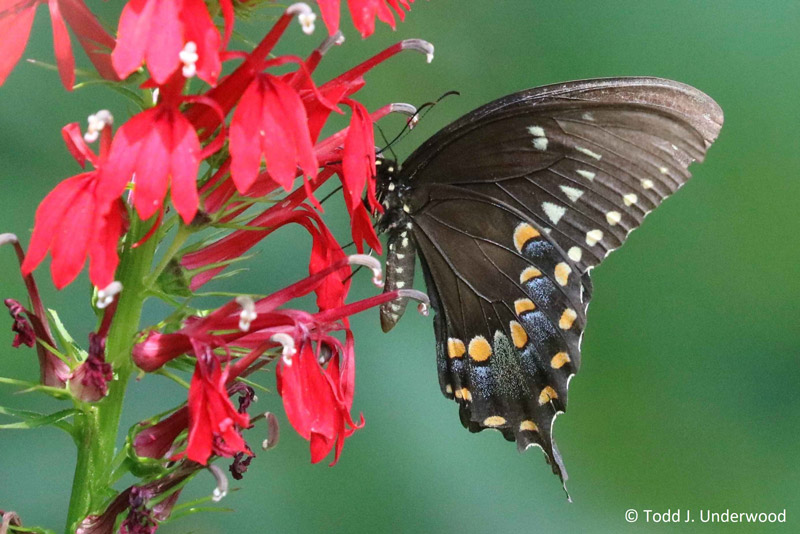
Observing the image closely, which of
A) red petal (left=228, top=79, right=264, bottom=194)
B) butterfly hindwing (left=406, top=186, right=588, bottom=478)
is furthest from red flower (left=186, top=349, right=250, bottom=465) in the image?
butterfly hindwing (left=406, top=186, right=588, bottom=478)

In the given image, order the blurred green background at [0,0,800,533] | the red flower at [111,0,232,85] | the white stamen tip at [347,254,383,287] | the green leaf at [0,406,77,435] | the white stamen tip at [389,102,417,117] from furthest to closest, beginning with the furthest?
1. the blurred green background at [0,0,800,533]
2. the white stamen tip at [389,102,417,117]
3. the white stamen tip at [347,254,383,287]
4. the green leaf at [0,406,77,435]
5. the red flower at [111,0,232,85]

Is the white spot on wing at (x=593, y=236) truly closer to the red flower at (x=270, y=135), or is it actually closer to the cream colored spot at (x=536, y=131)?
the cream colored spot at (x=536, y=131)

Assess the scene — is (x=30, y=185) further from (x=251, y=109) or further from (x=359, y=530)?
(x=251, y=109)

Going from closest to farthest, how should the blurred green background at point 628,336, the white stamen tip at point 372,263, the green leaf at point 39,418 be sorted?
the green leaf at point 39,418
the white stamen tip at point 372,263
the blurred green background at point 628,336

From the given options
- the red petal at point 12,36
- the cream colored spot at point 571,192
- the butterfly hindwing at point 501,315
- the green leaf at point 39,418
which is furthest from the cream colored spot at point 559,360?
the red petal at point 12,36

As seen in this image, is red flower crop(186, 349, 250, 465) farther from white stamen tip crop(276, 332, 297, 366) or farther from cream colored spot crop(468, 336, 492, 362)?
cream colored spot crop(468, 336, 492, 362)

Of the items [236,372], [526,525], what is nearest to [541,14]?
[526,525]

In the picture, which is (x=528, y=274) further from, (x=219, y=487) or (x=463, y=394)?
(x=219, y=487)
